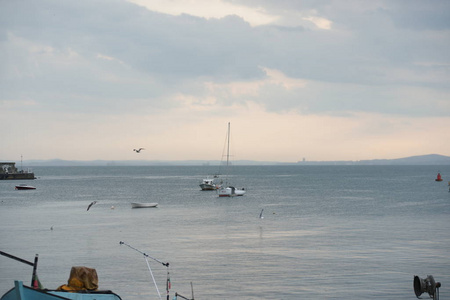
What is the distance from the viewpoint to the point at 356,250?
4938 cm

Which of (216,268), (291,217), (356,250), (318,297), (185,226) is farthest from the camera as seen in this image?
(291,217)

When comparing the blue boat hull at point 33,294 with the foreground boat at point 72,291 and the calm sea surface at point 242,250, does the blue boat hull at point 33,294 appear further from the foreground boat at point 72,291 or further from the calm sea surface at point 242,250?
the calm sea surface at point 242,250

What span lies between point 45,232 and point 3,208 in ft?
127

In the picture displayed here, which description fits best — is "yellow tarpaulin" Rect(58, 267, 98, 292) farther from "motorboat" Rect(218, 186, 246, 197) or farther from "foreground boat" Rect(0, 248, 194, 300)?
"motorboat" Rect(218, 186, 246, 197)

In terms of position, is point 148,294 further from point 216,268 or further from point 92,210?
point 92,210

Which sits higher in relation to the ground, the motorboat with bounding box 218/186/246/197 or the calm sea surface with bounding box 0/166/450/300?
the motorboat with bounding box 218/186/246/197

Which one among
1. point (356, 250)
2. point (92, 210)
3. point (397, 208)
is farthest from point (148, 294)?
point (397, 208)

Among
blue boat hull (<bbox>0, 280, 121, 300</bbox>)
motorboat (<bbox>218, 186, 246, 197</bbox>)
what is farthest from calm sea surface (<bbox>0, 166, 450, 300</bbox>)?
motorboat (<bbox>218, 186, 246, 197</bbox>)

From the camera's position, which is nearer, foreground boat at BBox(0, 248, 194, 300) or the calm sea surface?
foreground boat at BBox(0, 248, 194, 300)

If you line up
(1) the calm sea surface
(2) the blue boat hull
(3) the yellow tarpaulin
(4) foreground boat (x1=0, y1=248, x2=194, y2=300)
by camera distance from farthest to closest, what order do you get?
1. (1) the calm sea surface
2. (3) the yellow tarpaulin
3. (4) foreground boat (x1=0, y1=248, x2=194, y2=300)
4. (2) the blue boat hull

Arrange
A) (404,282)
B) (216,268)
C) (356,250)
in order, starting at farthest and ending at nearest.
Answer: (356,250) < (216,268) < (404,282)

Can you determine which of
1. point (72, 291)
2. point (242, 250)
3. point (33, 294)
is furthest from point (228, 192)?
point (33, 294)

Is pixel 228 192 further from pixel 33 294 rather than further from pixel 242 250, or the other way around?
pixel 33 294

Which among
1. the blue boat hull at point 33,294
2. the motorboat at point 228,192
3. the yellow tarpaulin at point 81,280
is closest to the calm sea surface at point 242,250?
the yellow tarpaulin at point 81,280
